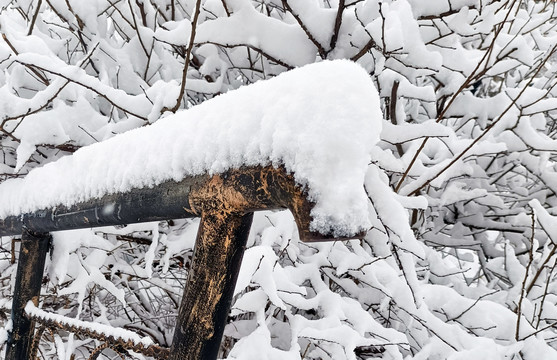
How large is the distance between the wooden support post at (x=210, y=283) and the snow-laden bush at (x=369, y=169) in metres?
0.62

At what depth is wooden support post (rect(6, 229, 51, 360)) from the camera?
1357 mm

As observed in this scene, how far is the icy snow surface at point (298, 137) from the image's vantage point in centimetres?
42

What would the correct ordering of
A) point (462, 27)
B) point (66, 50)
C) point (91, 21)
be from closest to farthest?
point (462, 27) < point (91, 21) < point (66, 50)

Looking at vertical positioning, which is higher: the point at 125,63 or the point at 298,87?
the point at 125,63

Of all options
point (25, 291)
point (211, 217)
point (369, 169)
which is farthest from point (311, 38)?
point (25, 291)

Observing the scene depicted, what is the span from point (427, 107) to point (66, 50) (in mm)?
2076

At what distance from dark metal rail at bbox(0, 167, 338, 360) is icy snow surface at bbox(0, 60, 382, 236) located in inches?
0.6

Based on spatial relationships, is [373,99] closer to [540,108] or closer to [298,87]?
[298,87]

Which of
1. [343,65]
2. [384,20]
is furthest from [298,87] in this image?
[384,20]

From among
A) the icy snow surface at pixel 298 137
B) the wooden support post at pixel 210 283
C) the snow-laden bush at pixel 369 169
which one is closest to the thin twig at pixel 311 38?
the snow-laden bush at pixel 369 169

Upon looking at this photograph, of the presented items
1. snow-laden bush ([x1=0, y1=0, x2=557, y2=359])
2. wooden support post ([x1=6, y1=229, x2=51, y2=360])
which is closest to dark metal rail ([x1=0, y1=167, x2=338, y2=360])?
snow-laden bush ([x1=0, y1=0, x2=557, y2=359])

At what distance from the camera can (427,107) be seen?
2279 mm

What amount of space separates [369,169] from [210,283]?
73 centimetres

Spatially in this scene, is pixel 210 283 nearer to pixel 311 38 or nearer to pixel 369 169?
pixel 369 169
